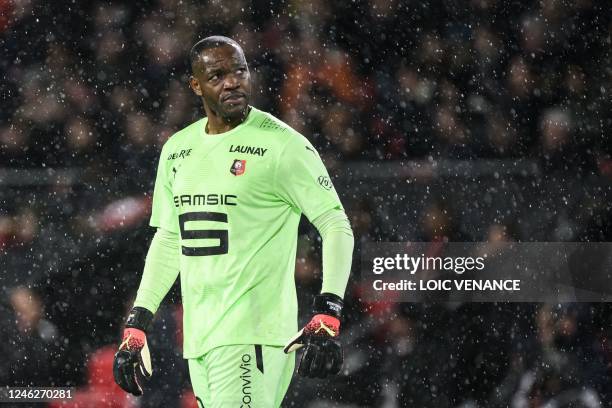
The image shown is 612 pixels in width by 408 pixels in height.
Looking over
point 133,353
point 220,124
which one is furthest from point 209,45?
point 133,353

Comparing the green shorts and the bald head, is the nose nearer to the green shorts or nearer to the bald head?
the bald head

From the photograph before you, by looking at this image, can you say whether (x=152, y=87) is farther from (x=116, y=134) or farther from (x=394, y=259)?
(x=394, y=259)

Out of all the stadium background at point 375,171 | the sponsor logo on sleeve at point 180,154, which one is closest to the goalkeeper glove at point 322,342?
the sponsor logo on sleeve at point 180,154

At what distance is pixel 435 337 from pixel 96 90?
1.90 metres

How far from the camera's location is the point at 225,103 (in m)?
A: 3.42

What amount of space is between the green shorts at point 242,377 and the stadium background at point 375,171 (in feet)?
4.27

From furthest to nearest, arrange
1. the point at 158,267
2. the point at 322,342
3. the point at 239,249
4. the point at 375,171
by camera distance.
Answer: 1. the point at 375,171
2. the point at 158,267
3. the point at 239,249
4. the point at 322,342

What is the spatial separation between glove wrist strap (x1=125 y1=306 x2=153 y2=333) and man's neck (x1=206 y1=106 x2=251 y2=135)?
2.18ft

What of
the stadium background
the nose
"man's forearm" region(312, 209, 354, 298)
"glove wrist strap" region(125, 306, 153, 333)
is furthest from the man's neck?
the stadium background

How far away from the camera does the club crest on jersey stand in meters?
3.36

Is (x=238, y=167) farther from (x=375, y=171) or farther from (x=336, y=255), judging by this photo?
(x=375, y=171)

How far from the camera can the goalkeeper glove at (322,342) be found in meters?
3.08

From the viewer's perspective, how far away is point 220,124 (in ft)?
11.4

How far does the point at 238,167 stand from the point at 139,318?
649 mm
